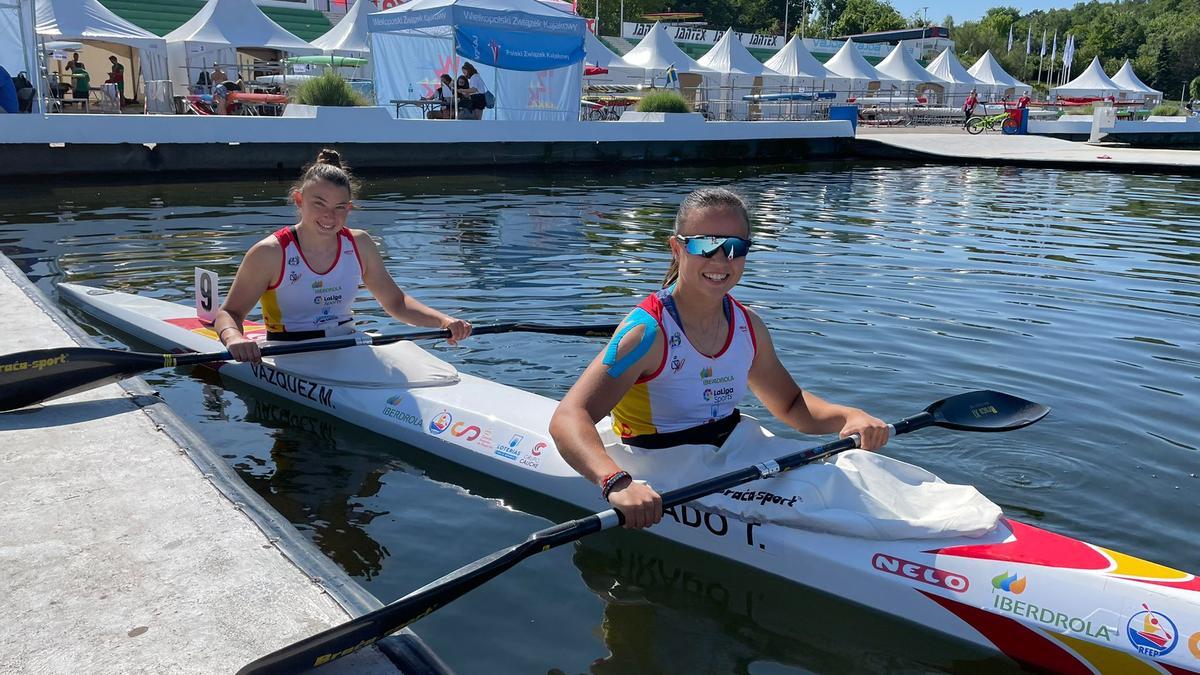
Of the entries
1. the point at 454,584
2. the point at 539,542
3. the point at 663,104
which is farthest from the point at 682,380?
the point at 663,104

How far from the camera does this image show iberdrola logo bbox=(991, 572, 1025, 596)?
11.6 ft

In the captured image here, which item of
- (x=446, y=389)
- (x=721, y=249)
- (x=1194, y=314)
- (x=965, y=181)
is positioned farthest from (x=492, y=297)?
(x=965, y=181)

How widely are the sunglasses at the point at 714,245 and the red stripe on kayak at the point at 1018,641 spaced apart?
1540 mm

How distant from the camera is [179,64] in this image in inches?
1198

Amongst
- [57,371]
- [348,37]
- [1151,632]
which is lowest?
[1151,632]

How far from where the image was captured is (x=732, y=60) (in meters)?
38.7

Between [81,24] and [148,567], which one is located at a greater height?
[81,24]

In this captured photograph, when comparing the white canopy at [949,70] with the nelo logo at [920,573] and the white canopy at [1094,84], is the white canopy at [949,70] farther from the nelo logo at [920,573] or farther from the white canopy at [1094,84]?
the nelo logo at [920,573]

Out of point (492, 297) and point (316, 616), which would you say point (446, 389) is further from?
point (492, 297)

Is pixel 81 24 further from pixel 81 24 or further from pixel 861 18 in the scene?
pixel 861 18

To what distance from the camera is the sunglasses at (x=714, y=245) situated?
366 cm

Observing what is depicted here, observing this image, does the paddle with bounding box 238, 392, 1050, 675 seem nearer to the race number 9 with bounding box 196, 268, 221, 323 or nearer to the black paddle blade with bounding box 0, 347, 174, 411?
the black paddle blade with bounding box 0, 347, 174, 411

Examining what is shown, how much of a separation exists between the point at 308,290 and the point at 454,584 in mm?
3581

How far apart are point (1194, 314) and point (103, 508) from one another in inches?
373
